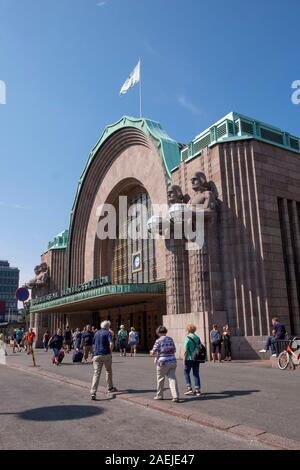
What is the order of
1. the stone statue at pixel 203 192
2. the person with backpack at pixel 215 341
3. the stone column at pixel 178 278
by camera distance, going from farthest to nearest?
the stone column at pixel 178 278 < the stone statue at pixel 203 192 < the person with backpack at pixel 215 341

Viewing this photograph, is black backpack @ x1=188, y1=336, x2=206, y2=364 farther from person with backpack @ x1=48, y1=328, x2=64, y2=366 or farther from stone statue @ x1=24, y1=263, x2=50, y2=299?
stone statue @ x1=24, y1=263, x2=50, y2=299

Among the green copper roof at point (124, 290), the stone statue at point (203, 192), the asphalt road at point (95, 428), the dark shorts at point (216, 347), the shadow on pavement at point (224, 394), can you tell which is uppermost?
the stone statue at point (203, 192)

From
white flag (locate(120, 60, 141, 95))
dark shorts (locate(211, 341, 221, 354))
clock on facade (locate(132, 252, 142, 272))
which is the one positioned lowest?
dark shorts (locate(211, 341, 221, 354))

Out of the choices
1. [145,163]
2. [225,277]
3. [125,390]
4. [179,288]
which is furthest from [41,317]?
[125,390]

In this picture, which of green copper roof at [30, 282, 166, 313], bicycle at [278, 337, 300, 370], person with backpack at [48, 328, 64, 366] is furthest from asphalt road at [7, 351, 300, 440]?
green copper roof at [30, 282, 166, 313]

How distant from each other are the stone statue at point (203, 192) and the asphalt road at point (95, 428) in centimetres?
1377

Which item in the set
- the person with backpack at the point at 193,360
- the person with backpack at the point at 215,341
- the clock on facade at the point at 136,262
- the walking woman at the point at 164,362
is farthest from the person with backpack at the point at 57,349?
the clock on facade at the point at 136,262

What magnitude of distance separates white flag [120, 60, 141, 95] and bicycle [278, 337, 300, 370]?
2327cm

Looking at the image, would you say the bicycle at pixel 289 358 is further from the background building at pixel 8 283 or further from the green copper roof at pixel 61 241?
the background building at pixel 8 283

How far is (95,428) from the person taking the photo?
23.0ft

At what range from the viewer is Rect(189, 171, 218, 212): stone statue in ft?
73.3

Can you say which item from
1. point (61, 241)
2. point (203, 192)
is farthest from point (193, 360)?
point (61, 241)

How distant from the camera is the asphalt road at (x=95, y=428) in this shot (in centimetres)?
602
